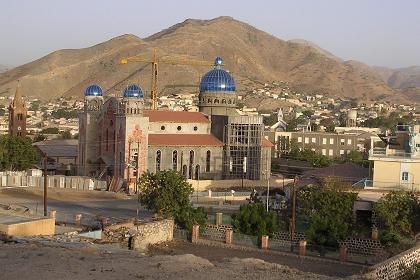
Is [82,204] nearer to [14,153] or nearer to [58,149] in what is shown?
[14,153]

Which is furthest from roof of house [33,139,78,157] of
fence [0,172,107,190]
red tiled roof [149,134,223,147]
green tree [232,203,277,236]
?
green tree [232,203,277,236]

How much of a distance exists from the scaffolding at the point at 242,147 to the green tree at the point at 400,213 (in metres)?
27.4

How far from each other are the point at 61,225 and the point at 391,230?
14591mm

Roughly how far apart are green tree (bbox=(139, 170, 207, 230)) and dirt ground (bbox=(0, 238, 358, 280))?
9.56 meters

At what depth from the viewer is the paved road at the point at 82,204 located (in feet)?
125

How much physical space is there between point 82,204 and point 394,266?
26.8 m

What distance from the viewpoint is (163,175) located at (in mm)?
34594

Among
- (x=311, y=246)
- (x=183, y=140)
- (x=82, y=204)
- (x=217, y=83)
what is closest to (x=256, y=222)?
(x=311, y=246)

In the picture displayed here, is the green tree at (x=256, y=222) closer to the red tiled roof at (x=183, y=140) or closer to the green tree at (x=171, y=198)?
the green tree at (x=171, y=198)

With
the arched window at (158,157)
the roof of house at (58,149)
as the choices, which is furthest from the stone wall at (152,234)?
the roof of house at (58,149)

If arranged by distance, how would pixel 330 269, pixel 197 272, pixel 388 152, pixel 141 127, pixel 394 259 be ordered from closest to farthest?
pixel 197 272 → pixel 394 259 → pixel 330 269 → pixel 388 152 → pixel 141 127

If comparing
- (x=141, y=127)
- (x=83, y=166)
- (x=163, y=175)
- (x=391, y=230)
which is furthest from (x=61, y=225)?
(x=83, y=166)

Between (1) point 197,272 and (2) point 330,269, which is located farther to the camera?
(2) point 330,269

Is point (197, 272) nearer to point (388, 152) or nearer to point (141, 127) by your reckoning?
point (388, 152)
